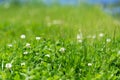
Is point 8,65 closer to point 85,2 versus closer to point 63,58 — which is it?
point 63,58

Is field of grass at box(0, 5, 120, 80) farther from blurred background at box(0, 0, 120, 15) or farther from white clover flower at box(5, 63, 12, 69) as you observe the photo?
blurred background at box(0, 0, 120, 15)

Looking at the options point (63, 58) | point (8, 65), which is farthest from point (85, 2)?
point (8, 65)

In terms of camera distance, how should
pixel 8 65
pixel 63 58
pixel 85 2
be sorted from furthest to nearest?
pixel 85 2 → pixel 63 58 → pixel 8 65

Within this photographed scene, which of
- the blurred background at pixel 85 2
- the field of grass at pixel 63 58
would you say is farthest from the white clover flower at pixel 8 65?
the blurred background at pixel 85 2

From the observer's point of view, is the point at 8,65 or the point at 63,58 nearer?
the point at 8,65

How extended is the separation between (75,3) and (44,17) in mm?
2117

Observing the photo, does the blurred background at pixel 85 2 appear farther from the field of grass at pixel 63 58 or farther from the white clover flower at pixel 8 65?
the white clover flower at pixel 8 65

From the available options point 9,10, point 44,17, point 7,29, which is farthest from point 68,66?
point 9,10

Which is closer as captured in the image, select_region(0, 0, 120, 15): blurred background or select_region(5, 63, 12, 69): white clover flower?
select_region(5, 63, 12, 69): white clover flower

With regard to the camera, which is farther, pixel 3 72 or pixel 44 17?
pixel 44 17

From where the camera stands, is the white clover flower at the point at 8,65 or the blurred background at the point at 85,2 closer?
the white clover flower at the point at 8,65

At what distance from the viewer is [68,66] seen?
4746 mm

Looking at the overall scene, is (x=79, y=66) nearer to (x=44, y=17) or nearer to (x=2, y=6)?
(x=44, y=17)

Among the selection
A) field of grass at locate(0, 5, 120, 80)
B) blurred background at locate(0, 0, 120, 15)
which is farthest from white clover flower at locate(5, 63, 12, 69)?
blurred background at locate(0, 0, 120, 15)
